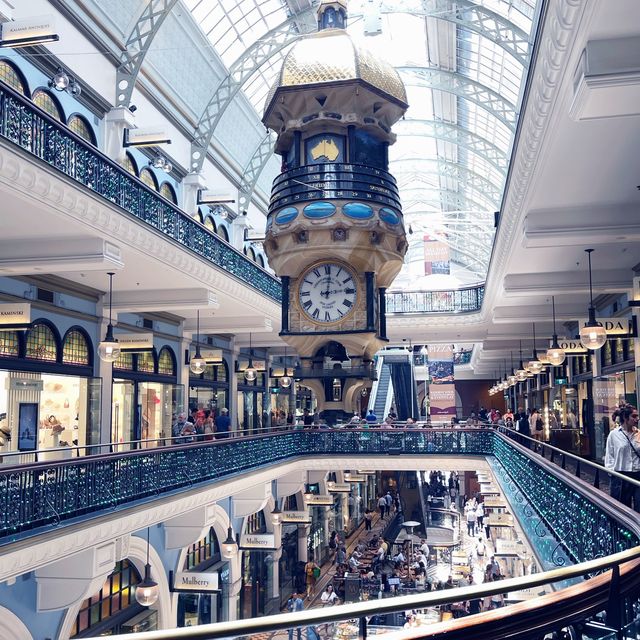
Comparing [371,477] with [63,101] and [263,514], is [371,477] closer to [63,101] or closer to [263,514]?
[263,514]

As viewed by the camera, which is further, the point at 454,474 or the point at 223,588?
the point at 454,474

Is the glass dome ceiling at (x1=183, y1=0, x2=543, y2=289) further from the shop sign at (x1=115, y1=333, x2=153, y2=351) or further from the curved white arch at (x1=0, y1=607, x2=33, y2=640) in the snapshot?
the curved white arch at (x1=0, y1=607, x2=33, y2=640)

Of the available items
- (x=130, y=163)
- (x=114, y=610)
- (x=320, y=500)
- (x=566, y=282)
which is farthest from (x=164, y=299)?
(x=320, y=500)

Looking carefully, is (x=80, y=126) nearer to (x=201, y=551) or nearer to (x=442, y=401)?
(x=201, y=551)

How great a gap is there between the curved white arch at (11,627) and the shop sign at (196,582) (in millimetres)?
4875

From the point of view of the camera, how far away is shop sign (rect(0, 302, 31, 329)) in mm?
11070

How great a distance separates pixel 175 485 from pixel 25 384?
3.32 metres

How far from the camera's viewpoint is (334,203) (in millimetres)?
11734

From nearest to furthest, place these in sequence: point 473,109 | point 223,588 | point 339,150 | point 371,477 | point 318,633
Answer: point 318,633, point 339,150, point 223,588, point 473,109, point 371,477

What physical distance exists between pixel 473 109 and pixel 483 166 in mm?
6233

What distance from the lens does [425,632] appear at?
7.70ft

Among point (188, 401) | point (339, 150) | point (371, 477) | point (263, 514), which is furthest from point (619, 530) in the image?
point (371, 477)

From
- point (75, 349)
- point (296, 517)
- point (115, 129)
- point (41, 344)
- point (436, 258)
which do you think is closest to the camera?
point (41, 344)

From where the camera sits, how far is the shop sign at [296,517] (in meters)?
23.5
